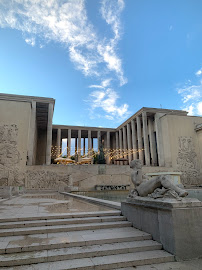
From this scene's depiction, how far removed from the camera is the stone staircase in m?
2.35

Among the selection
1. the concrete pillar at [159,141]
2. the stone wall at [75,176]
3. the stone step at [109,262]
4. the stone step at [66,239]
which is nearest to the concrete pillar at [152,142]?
the concrete pillar at [159,141]

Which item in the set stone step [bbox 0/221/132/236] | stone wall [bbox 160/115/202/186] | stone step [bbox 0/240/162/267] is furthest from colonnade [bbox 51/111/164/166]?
stone step [bbox 0/240/162/267]

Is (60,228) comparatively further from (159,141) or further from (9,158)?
(159,141)

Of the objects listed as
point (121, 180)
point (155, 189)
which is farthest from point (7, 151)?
point (155, 189)

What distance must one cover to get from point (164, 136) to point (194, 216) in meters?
22.7

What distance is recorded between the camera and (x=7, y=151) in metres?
18.5

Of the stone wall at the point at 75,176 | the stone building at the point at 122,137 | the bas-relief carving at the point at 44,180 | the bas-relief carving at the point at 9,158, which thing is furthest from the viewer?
the stone building at the point at 122,137

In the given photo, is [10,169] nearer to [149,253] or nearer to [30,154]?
[30,154]

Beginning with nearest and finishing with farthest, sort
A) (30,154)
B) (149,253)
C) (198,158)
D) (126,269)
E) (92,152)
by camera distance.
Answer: (126,269) < (149,253) < (30,154) < (198,158) < (92,152)

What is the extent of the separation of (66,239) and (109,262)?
0.81 m

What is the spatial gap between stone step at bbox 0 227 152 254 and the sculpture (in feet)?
2.19

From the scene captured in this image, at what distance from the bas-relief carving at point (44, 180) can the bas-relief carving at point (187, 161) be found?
43.7ft

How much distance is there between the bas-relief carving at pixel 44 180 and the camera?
18.0m

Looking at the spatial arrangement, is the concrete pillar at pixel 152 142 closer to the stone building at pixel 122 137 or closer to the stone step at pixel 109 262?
the stone building at pixel 122 137
